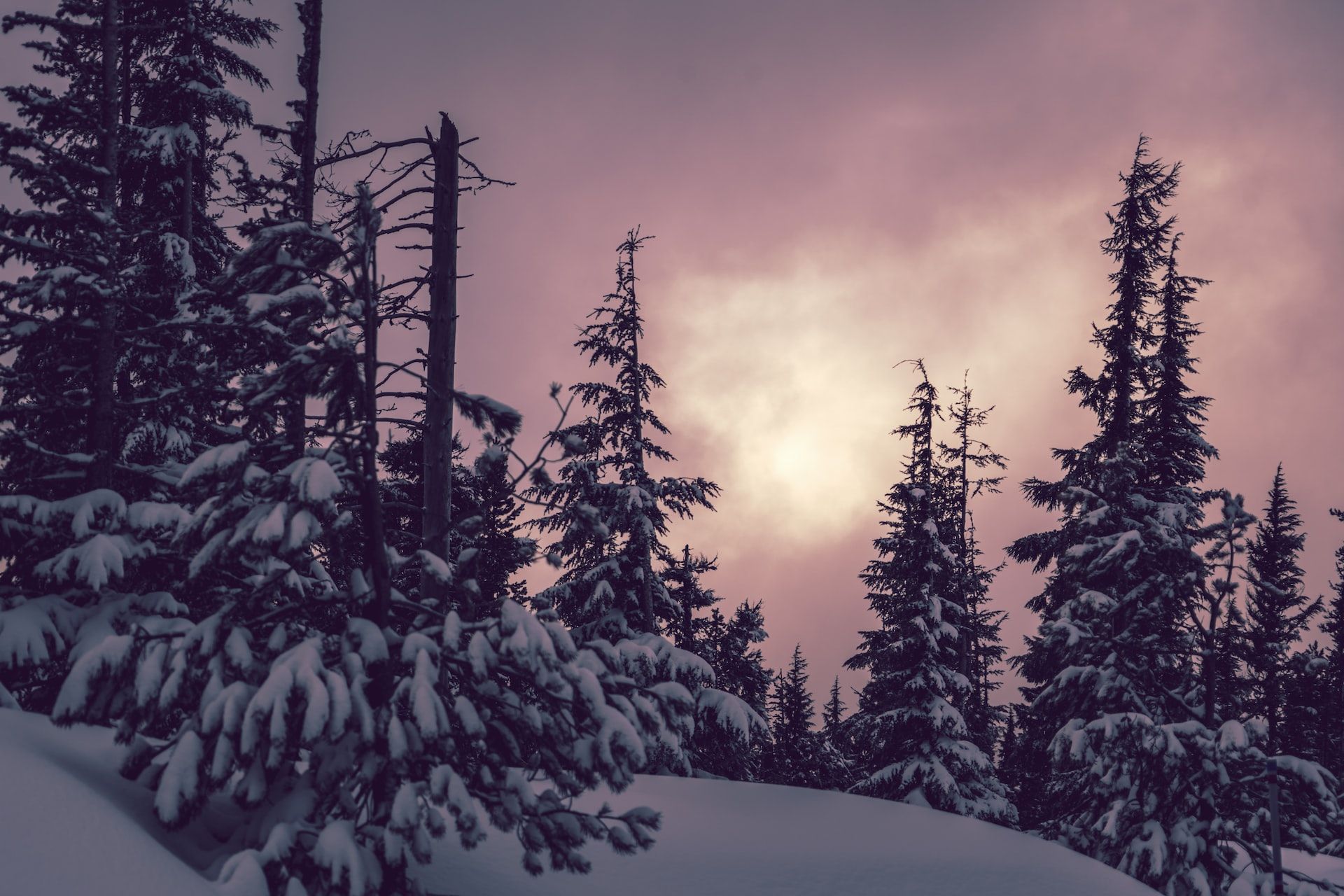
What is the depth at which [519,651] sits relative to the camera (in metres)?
6.71

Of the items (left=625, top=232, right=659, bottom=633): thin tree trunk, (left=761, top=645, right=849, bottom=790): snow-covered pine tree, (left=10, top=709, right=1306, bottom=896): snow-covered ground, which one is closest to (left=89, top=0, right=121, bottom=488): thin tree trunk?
(left=10, top=709, right=1306, bottom=896): snow-covered ground

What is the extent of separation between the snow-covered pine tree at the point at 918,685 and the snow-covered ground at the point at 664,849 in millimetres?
8819

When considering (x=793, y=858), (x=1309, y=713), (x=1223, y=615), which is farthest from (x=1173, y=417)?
(x=1309, y=713)

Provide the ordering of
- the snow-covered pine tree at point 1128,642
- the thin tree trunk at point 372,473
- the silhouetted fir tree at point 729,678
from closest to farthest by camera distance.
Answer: the thin tree trunk at point 372,473, the snow-covered pine tree at point 1128,642, the silhouetted fir tree at point 729,678

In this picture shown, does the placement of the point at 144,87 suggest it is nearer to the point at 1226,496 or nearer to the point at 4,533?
the point at 4,533

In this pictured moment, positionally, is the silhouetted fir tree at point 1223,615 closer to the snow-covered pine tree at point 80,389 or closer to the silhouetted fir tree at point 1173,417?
the silhouetted fir tree at point 1173,417

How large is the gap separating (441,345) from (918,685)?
54.1 feet

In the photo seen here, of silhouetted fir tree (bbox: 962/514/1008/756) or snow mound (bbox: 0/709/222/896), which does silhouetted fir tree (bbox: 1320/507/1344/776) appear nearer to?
silhouetted fir tree (bbox: 962/514/1008/756)

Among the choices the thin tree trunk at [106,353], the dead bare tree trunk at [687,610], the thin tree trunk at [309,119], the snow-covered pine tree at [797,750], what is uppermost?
the thin tree trunk at [309,119]

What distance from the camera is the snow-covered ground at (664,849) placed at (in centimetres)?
521

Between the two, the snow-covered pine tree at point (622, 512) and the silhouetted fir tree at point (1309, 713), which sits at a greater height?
the snow-covered pine tree at point (622, 512)

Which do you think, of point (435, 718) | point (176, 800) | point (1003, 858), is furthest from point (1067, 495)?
point (176, 800)

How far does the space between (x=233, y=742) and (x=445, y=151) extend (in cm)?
742

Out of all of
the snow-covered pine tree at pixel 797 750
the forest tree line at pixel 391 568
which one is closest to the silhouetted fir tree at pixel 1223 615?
the forest tree line at pixel 391 568
